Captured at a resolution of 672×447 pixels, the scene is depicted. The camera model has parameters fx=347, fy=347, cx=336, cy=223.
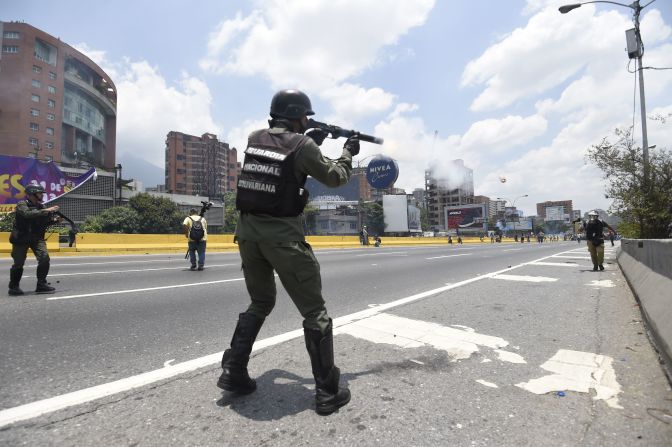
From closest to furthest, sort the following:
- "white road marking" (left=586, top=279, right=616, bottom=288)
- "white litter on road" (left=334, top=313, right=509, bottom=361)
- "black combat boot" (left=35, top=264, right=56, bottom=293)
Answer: "white litter on road" (left=334, top=313, right=509, bottom=361) < "black combat boot" (left=35, top=264, right=56, bottom=293) < "white road marking" (left=586, top=279, right=616, bottom=288)

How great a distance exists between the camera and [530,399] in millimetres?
1982

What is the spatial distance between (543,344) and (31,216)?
6962mm

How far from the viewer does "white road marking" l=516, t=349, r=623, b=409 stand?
6.80 feet

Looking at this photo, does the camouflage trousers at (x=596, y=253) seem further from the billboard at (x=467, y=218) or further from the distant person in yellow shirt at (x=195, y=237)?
the billboard at (x=467, y=218)

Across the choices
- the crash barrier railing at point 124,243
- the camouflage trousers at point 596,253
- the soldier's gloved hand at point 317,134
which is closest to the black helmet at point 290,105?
the soldier's gloved hand at point 317,134

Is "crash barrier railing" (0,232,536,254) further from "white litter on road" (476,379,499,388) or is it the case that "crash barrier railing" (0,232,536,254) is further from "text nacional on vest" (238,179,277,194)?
"white litter on road" (476,379,499,388)

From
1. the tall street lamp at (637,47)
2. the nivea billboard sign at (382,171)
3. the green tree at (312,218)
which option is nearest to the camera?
the tall street lamp at (637,47)

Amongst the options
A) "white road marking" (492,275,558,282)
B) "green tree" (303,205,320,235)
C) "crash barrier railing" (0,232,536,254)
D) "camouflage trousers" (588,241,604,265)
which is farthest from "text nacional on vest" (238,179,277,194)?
"green tree" (303,205,320,235)

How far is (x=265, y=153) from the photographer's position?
212 centimetres

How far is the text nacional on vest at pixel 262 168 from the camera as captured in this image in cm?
205

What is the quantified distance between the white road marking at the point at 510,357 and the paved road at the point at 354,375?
15 mm

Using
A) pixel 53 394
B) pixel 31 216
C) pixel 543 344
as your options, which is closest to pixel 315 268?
pixel 53 394

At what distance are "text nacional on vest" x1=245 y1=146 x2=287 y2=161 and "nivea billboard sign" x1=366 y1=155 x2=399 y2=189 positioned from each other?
38553 mm

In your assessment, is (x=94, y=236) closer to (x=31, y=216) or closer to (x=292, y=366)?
(x=31, y=216)
